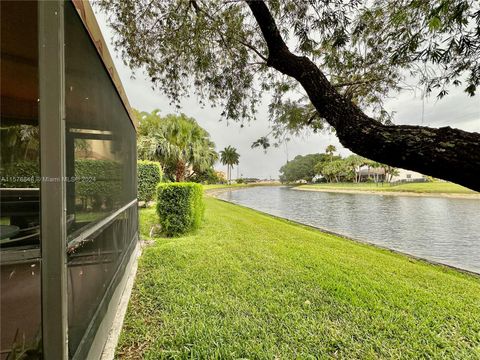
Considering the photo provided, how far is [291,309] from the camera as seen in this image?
10.4 feet

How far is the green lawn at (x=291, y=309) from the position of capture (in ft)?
8.10

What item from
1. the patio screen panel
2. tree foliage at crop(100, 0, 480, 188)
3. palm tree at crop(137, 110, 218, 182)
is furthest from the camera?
palm tree at crop(137, 110, 218, 182)

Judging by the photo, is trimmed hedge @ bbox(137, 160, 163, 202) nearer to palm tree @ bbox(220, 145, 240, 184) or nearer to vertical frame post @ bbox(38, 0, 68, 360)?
vertical frame post @ bbox(38, 0, 68, 360)

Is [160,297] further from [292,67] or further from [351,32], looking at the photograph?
[351,32]

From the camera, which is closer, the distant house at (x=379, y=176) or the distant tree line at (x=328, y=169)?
the distant tree line at (x=328, y=169)

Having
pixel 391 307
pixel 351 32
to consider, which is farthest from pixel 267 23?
pixel 391 307

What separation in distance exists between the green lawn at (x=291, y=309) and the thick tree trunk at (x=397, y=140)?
1.95 m

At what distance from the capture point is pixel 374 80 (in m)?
3.93

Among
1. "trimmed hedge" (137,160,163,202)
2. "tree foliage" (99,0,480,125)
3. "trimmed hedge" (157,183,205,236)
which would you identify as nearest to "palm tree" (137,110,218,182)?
"trimmed hedge" (137,160,163,202)

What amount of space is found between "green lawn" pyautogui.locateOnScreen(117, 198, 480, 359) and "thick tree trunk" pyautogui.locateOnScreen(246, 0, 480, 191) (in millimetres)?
1949

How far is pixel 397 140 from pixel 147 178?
12472mm

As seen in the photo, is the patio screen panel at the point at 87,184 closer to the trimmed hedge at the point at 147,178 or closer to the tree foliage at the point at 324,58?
the tree foliage at the point at 324,58

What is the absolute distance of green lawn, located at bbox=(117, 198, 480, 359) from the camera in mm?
2469

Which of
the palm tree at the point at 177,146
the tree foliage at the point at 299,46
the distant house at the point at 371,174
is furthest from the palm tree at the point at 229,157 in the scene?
the tree foliage at the point at 299,46
